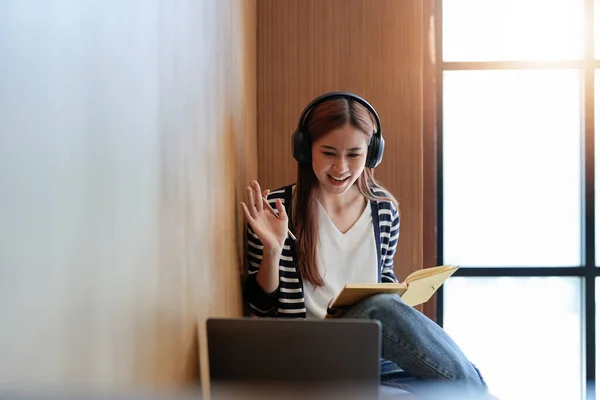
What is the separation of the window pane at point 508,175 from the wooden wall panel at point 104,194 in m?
1.41

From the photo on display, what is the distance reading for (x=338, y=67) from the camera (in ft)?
7.21

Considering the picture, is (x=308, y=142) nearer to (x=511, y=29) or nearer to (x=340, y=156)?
(x=340, y=156)

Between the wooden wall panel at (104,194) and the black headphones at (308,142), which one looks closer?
the wooden wall panel at (104,194)

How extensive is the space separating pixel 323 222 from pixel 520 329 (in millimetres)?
1107

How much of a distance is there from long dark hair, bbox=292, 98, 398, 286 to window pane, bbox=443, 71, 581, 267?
2.60ft

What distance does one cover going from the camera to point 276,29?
2.20 meters

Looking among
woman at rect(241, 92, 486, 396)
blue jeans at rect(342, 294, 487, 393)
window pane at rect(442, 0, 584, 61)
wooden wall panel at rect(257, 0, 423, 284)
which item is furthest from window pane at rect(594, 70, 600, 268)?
blue jeans at rect(342, 294, 487, 393)

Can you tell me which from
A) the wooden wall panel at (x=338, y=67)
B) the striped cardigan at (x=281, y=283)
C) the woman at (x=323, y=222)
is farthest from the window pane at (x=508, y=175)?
the striped cardigan at (x=281, y=283)

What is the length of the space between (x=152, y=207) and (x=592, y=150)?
6.56 feet

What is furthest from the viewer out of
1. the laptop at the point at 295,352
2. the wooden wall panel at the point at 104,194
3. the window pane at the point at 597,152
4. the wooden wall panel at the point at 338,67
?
the window pane at the point at 597,152

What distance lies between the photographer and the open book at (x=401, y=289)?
1360 millimetres

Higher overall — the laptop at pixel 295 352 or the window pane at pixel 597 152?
the window pane at pixel 597 152

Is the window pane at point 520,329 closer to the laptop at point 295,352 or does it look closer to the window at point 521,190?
the window at point 521,190

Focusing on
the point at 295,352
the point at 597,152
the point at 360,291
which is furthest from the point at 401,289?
the point at 597,152
